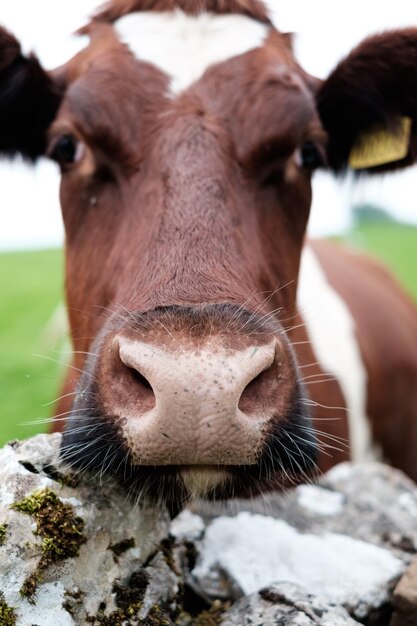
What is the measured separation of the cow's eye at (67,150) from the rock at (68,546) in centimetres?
127

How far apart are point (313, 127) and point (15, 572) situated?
2.07 metres

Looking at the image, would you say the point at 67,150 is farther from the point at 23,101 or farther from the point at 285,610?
the point at 285,610

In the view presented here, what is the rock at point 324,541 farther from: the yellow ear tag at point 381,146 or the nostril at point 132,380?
the yellow ear tag at point 381,146

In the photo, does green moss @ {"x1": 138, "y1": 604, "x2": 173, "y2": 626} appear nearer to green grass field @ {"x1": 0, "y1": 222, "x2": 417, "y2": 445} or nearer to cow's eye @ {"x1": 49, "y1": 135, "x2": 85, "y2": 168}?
green grass field @ {"x1": 0, "y1": 222, "x2": 417, "y2": 445}

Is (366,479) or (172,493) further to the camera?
(366,479)

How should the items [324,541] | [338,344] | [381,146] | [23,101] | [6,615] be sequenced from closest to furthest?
[6,615] < [324,541] < [23,101] < [381,146] < [338,344]

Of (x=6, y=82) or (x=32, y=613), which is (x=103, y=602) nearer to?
(x=32, y=613)

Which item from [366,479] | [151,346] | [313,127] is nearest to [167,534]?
[151,346]

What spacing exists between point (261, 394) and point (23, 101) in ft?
6.72

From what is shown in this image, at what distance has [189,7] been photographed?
3303mm

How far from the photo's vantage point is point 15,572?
1.79m

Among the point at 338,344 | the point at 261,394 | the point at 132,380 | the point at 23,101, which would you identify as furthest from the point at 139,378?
the point at 338,344

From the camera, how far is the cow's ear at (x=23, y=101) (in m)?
3.28

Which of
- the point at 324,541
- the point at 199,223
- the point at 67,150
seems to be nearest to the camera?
the point at 199,223
